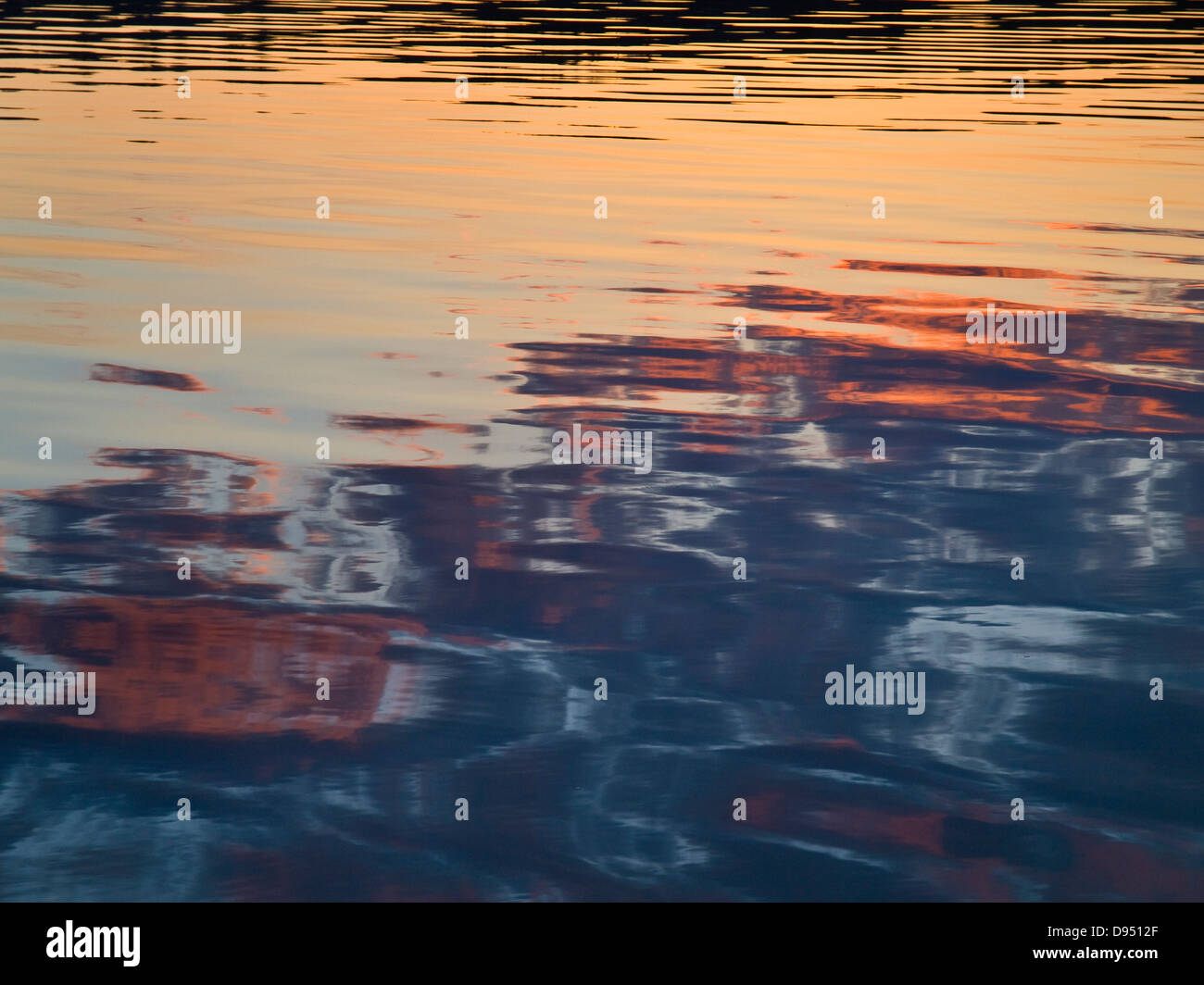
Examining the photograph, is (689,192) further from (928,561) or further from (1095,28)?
(1095,28)

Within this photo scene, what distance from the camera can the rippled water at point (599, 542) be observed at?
4.60 meters

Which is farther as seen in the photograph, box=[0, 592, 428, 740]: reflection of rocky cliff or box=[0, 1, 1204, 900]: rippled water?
box=[0, 592, 428, 740]: reflection of rocky cliff

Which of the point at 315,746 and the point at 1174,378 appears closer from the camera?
the point at 315,746

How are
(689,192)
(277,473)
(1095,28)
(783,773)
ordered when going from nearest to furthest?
(783,773), (277,473), (689,192), (1095,28)

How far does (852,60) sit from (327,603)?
1108 inches

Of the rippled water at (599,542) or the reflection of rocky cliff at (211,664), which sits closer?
the rippled water at (599,542)

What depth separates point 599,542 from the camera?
6695 millimetres

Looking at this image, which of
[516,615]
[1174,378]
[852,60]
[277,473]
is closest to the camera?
[516,615]

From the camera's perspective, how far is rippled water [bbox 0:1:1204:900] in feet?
15.1

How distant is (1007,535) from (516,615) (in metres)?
2.19

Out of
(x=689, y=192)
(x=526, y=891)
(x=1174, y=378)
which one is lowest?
(x=526, y=891)

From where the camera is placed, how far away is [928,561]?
256 inches

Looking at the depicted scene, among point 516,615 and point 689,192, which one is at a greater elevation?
point 689,192

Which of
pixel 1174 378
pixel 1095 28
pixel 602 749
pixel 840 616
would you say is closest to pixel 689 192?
pixel 1174 378
